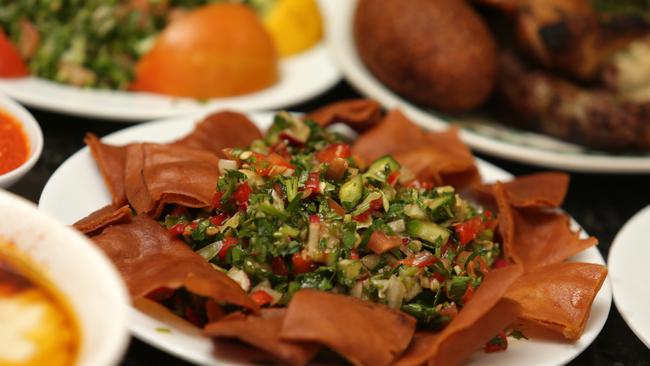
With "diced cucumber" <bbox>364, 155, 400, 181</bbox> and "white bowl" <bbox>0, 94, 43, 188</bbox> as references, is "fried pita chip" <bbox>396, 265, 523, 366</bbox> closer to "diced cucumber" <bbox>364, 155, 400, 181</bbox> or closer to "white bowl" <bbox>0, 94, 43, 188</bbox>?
"diced cucumber" <bbox>364, 155, 400, 181</bbox>

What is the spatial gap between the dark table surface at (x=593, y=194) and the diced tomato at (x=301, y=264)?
893 millimetres

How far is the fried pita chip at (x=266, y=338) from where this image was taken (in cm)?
175

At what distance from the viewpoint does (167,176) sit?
90.0 inches

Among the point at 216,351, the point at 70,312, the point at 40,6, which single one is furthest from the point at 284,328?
the point at 40,6

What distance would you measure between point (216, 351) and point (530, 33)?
2.54 metres

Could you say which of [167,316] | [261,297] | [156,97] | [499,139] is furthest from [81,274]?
[499,139]

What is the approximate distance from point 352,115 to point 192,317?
127cm

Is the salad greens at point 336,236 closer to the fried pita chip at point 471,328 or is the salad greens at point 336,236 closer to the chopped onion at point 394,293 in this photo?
the chopped onion at point 394,293

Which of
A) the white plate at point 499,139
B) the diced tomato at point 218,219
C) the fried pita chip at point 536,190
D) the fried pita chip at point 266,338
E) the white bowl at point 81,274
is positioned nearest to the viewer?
the white bowl at point 81,274

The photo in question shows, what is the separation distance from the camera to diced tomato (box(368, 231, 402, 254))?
213 centimetres

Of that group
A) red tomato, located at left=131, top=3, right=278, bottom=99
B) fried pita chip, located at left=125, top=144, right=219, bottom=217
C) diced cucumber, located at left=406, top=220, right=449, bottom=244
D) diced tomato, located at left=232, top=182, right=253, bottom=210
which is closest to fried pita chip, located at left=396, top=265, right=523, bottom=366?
diced cucumber, located at left=406, top=220, right=449, bottom=244

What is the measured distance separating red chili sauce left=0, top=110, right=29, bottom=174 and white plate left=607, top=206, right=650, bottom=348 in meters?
1.89

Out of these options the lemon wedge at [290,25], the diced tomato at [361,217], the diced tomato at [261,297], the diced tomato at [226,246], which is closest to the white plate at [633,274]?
the diced tomato at [361,217]

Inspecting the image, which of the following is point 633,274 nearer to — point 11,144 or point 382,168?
point 382,168
